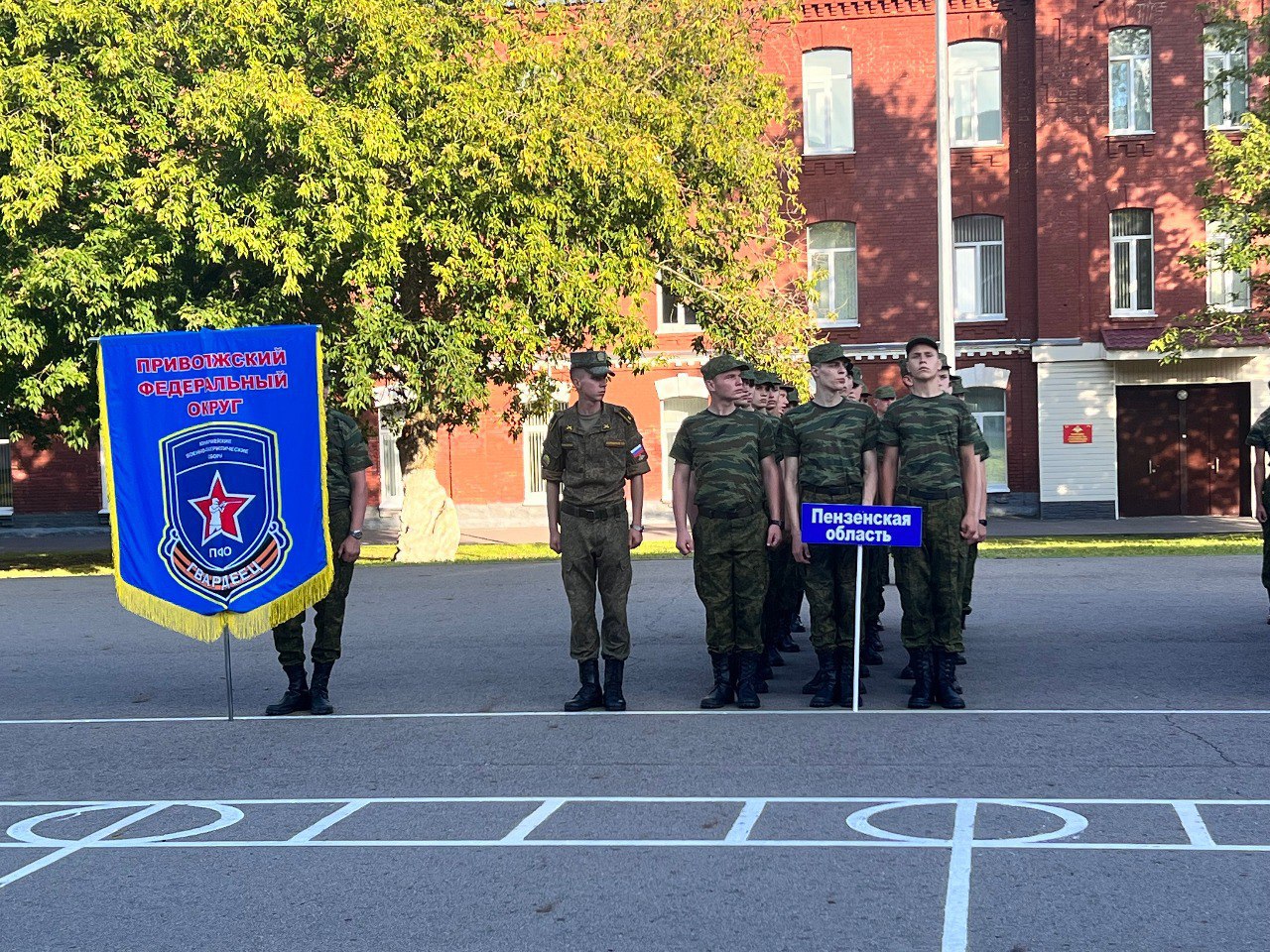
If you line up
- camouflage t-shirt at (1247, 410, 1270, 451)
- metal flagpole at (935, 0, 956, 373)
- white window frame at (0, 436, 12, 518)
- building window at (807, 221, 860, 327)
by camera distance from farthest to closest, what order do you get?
white window frame at (0, 436, 12, 518), building window at (807, 221, 860, 327), metal flagpole at (935, 0, 956, 373), camouflage t-shirt at (1247, 410, 1270, 451)

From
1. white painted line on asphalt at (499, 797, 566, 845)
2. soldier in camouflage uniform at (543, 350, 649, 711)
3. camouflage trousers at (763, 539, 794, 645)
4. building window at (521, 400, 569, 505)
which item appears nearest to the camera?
white painted line on asphalt at (499, 797, 566, 845)

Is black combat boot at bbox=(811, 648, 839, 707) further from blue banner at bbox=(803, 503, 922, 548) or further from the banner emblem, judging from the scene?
the banner emblem

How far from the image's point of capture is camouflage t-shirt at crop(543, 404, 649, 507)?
9.33 metres

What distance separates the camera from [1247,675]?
32.7 feet

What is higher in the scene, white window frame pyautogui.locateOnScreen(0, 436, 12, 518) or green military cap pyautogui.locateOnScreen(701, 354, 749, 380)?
green military cap pyautogui.locateOnScreen(701, 354, 749, 380)

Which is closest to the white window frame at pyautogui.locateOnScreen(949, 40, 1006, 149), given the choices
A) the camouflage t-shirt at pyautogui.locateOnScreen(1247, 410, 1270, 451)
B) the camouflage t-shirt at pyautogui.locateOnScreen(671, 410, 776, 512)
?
the camouflage t-shirt at pyautogui.locateOnScreen(1247, 410, 1270, 451)

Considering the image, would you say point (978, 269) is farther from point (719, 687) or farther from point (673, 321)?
point (719, 687)

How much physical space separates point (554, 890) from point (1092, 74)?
96.7 feet

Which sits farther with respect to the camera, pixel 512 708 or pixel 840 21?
pixel 840 21

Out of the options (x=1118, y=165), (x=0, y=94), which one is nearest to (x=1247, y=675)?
(x=0, y=94)

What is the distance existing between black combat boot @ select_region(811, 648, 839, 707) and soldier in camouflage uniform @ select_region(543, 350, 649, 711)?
3.93 feet

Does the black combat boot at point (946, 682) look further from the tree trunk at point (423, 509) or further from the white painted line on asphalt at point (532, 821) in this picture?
the tree trunk at point (423, 509)

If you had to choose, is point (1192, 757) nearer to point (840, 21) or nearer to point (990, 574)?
point (990, 574)

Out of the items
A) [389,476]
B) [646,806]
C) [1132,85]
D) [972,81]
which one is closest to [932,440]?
[646,806]
